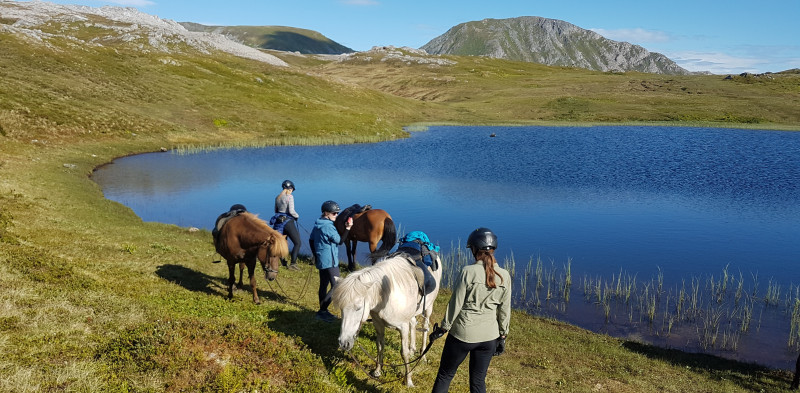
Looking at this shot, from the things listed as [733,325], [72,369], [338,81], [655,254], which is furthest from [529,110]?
[72,369]

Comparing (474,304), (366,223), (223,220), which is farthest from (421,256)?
(366,223)

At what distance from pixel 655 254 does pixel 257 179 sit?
34.5 m

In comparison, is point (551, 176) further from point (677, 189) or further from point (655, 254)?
point (655, 254)

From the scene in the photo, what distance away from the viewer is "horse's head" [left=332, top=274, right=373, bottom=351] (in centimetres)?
888

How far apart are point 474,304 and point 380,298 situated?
7.79 feet

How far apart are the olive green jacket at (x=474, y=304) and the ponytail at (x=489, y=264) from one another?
76 millimetres

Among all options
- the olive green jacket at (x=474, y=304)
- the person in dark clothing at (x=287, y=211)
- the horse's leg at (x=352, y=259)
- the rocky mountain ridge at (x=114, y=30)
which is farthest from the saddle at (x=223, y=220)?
the rocky mountain ridge at (x=114, y=30)

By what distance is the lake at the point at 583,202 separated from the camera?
67.5 ft

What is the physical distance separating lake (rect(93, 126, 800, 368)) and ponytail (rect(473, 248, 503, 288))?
12700 millimetres

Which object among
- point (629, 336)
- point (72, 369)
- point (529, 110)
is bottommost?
point (629, 336)

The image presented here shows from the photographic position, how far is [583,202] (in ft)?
127

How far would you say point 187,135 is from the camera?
69.6m

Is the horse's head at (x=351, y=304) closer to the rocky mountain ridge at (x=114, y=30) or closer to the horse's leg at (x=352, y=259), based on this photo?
the horse's leg at (x=352, y=259)

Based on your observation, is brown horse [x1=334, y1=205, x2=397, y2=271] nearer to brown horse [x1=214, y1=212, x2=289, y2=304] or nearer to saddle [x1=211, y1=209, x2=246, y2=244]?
saddle [x1=211, y1=209, x2=246, y2=244]
